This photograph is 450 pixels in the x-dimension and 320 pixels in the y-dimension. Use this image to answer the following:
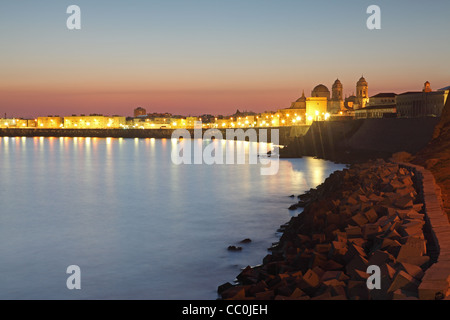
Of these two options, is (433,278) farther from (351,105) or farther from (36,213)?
(351,105)

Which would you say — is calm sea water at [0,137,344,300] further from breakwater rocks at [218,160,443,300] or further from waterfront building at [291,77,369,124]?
waterfront building at [291,77,369,124]

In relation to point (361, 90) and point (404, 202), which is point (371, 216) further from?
point (361, 90)

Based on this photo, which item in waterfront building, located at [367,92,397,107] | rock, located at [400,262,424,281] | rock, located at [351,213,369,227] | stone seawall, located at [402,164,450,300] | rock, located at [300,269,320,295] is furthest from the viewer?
waterfront building, located at [367,92,397,107]

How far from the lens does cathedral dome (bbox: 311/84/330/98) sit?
10244cm

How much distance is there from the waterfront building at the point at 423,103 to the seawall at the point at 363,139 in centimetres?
854

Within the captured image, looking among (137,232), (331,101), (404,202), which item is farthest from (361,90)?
(404,202)

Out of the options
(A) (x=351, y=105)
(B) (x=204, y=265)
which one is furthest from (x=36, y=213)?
(A) (x=351, y=105)

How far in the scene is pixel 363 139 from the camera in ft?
143

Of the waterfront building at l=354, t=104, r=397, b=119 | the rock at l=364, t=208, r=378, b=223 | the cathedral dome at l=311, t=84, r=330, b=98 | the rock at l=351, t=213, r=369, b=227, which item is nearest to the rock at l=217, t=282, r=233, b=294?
the rock at l=351, t=213, r=369, b=227

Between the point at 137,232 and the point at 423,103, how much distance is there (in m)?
48.2

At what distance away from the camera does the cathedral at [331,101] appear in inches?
3563

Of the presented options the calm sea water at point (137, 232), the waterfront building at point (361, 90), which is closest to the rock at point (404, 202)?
the calm sea water at point (137, 232)

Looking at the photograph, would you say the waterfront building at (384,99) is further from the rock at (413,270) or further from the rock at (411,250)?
the rock at (413,270)

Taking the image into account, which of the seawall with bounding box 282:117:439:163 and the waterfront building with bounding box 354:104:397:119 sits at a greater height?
the waterfront building with bounding box 354:104:397:119
